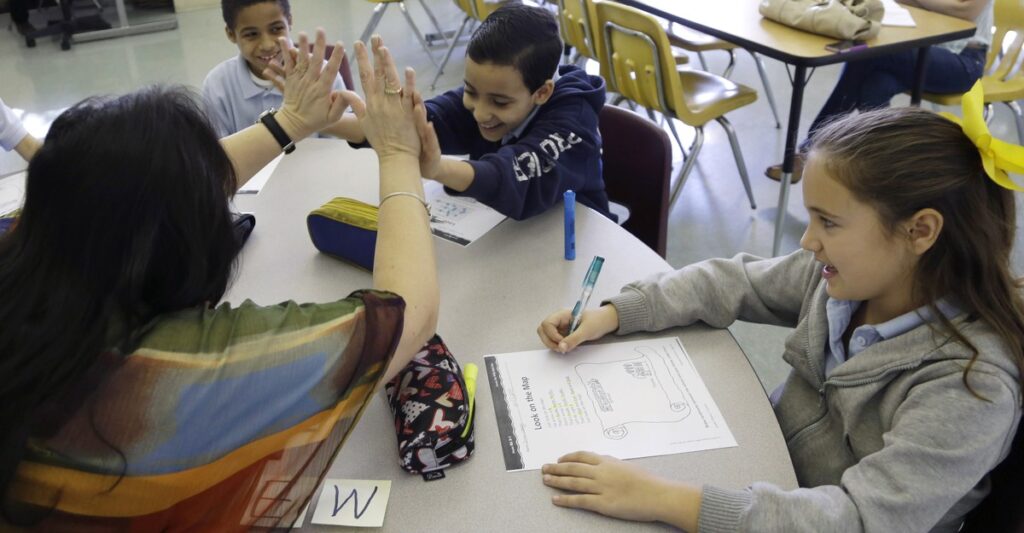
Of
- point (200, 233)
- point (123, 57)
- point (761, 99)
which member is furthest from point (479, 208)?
point (123, 57)

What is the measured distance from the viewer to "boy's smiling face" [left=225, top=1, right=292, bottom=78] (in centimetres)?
221

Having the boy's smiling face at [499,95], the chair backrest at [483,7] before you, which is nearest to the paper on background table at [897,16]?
the boy's smiling face at [499,95]

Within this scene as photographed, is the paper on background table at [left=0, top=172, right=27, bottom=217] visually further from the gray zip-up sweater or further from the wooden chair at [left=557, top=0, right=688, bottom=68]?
the wooden chair at [left=557, top=0, right=688, bottom=68]

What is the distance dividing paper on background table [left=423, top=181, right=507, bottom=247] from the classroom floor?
1084mm

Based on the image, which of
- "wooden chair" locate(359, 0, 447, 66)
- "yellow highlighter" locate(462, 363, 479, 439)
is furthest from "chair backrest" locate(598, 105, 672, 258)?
"wooden chair" locate(359, 0, 447, 66)

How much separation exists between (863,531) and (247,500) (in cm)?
68

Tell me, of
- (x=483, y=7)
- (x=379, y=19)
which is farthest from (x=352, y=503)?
(x=379, y=19)

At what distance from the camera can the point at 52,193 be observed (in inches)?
29.9

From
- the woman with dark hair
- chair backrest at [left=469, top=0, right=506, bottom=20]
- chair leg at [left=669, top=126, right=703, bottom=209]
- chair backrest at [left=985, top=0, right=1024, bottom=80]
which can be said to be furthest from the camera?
chair backrest at [left=469, top=0, right=506, bottom=20]

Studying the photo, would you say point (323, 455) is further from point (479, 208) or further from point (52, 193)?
point (479, 208)

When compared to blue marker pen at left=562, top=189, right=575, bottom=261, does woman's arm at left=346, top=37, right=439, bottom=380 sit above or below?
above

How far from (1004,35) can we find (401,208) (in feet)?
10.8

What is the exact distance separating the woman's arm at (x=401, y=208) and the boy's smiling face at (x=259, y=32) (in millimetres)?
1001

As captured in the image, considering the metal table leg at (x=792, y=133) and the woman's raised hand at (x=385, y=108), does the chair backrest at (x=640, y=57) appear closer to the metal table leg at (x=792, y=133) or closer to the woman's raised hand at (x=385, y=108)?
the metal table leg at (x=792, y=133)
